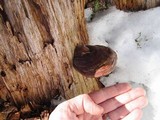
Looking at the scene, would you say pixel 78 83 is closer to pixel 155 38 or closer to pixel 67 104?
pixel 67 104

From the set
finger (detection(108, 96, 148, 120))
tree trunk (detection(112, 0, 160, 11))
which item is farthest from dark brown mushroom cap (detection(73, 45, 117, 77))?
tree trunk (detection(112, 0, 160, 11))

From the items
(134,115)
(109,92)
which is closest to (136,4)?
(109,92)

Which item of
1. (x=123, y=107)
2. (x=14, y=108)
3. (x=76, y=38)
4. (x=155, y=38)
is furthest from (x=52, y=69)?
(x=155, y=38)

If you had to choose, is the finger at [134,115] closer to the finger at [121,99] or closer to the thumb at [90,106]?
the finger at [121,99]

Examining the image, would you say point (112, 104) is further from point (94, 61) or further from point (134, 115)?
point (94, 61)

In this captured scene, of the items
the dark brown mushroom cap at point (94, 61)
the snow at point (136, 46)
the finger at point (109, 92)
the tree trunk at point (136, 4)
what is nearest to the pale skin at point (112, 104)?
the finger at point (109, 92)

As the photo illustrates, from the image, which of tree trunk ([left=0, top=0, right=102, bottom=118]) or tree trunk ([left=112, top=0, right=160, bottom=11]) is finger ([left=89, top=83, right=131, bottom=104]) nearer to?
tree trunk ([left=0, top=0, right=102, bottom=118])
